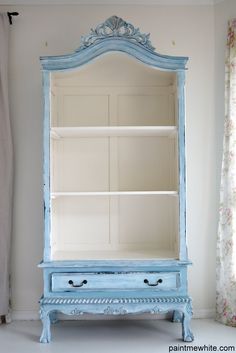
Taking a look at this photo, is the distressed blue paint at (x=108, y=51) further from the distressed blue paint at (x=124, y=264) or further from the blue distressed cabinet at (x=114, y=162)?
the distressed blue paint at (x=124, y=264)

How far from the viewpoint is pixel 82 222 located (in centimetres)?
282

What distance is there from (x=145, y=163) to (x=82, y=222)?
0.64 m

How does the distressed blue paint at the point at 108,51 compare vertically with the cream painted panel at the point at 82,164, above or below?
above

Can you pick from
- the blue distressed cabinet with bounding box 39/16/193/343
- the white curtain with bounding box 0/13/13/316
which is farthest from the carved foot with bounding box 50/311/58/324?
the white curtain with bounding box 0/13/13/316

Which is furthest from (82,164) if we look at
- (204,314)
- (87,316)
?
(204,314)

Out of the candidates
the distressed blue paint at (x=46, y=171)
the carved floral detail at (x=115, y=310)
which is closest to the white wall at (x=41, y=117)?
the distressed blue paint at (x=46, y=171)

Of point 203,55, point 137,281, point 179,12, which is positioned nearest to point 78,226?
point 137,281

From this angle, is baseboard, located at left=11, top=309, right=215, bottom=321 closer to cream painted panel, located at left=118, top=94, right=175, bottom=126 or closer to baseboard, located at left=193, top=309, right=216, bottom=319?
baseboard, located at left=193, top=309, right=216, bottom=319

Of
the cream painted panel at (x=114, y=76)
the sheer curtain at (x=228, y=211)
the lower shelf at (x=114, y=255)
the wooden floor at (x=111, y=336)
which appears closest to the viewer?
the wooden floor at (x=111, y=336)

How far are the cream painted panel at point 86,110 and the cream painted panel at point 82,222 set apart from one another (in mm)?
575

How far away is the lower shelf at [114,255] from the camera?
2.46 meters

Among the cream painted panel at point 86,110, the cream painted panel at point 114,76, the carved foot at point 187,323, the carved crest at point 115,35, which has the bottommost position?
the carved foot at point 187,323

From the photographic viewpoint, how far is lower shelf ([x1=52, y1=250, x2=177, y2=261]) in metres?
2.46

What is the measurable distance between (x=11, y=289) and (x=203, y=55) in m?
2.28
